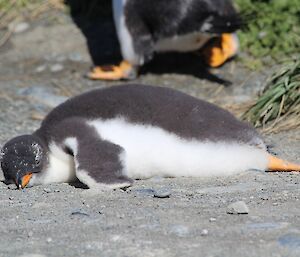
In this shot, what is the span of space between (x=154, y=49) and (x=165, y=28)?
19.5 inches

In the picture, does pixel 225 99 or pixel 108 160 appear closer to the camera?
pixel 108 160

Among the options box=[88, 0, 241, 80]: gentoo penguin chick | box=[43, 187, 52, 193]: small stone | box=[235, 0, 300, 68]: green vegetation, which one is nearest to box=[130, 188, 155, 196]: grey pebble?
box=[43, 187, 52, 193]: small stone

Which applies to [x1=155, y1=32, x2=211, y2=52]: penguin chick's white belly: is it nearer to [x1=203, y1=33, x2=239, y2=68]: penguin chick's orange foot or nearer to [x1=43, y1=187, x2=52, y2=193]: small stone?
[x1=203, y1=33, x2=239, y2=68]: penguin chick's orange foot

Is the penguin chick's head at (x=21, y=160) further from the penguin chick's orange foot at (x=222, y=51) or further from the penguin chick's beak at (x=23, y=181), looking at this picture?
the penguin chick's orange foot at (x=222, y=51)

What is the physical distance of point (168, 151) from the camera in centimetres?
487

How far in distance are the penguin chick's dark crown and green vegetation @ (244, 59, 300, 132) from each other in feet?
6.20

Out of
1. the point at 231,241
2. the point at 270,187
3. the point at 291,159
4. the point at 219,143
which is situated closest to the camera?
the point at 231,241

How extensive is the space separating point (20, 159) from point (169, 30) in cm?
298

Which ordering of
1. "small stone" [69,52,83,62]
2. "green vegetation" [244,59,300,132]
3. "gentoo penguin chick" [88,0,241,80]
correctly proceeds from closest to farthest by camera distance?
"green vegetation" [244,59,300,132], "gentoo penguin chick" [88,0,241,80], "small stone" [69,52,83,62]

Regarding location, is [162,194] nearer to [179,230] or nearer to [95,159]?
[95,159]

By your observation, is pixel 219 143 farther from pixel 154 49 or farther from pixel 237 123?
pixel 154 49

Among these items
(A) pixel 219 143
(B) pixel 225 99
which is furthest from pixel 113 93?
(B) pixel 225 99

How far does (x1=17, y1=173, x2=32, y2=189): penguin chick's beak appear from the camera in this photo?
4848 millimetres

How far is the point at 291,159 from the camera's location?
5.38 meters
